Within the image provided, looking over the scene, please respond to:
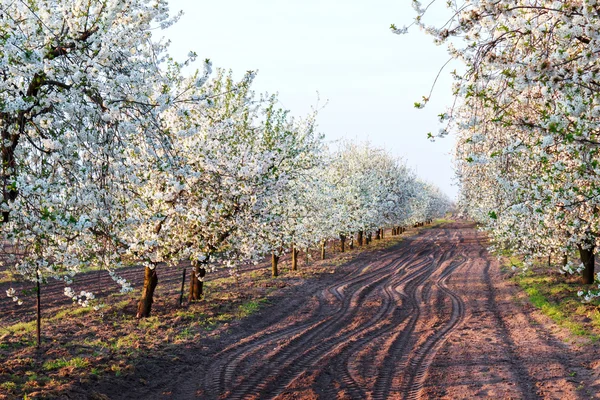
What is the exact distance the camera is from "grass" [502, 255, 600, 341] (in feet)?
59.6

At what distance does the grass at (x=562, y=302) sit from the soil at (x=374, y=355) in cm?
55

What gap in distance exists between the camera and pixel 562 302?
22.2m

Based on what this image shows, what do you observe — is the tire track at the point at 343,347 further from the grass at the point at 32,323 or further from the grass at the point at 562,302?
the grass at the point at 32,323

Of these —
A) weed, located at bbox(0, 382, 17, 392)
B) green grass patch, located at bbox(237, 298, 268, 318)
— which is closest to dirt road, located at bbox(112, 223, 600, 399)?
green grass patch, located at bbox(237, 298, 268, 318)

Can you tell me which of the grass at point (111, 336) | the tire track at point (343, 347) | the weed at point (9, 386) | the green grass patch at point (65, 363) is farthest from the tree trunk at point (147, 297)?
the weed at point (9, 386)

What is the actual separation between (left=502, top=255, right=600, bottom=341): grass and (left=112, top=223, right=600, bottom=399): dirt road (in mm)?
706

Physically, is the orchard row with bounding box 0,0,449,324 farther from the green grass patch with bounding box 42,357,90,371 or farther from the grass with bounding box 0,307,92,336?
the grass with bounding box 0,307,92,336

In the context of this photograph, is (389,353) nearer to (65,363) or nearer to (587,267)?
(65,363)

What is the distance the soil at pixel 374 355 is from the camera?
1220 cm

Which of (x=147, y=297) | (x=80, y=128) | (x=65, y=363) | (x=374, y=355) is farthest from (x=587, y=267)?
(x=80, y=128)

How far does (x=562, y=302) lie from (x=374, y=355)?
461 inches

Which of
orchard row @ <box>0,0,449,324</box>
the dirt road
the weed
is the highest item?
orchard row @ <box>0,0,449,324</box>

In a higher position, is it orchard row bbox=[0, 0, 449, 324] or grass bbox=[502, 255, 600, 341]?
orchard row bbox=[0, 0, 449, 324]

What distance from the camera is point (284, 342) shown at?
1661 centimetres
